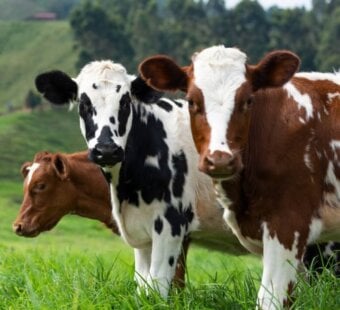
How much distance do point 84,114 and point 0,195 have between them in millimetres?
37733

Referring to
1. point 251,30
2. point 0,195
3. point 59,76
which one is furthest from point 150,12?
point 59,76

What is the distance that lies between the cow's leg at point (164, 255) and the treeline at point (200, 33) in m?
64.3

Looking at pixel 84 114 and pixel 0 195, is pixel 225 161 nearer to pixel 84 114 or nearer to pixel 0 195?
pixel 84 114

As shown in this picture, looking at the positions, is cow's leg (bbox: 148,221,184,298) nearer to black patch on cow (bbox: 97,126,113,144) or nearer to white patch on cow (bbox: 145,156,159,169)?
white patch on cow (bbox: 145,156,159,169)

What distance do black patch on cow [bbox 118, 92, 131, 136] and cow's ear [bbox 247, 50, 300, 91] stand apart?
1493 mm

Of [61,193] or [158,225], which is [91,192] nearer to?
[61,193]

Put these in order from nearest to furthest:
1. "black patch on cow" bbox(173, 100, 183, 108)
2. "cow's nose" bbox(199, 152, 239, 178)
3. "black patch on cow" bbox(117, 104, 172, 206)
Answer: "cow's nose" bbox(199, 152, 239, 178) < "black patch on cow" bbox(117, 104, 172, 206) < "black patch on cow" bbox(173, 100, 183, 108)

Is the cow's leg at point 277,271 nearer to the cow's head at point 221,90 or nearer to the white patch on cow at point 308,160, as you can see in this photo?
the white patch on cow at point 308,160

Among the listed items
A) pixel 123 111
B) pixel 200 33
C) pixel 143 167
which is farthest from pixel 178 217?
pixel 200 33

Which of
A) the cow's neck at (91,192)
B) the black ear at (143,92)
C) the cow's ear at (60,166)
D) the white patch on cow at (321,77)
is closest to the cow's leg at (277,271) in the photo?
the white patch on cow at (321,77)

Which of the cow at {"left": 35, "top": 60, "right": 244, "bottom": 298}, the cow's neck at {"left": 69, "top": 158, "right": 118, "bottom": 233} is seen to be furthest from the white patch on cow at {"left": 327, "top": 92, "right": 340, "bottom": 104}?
the cow's neck at {"left": 69, "top": 158, "right": 118, "bottom": 233}

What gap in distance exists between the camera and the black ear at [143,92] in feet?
26.0

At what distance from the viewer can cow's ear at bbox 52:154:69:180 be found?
30.2ft

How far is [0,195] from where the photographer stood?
1759 inches
